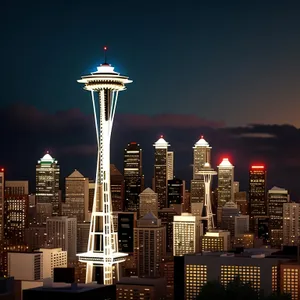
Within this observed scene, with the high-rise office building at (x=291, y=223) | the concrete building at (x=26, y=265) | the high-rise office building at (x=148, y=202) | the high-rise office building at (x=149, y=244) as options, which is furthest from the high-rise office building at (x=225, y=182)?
the concrete building at (x=26, y=265)

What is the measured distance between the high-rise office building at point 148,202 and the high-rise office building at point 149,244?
2.88m

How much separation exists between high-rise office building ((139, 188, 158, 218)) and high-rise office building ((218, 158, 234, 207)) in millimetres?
3518

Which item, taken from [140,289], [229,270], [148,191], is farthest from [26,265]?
[148,191]

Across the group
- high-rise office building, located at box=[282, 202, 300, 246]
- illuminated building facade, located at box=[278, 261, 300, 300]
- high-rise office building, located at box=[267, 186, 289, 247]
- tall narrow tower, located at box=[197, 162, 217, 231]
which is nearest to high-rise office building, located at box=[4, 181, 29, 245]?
tall narrow tower, located at box=[197, 162, 217, 231]

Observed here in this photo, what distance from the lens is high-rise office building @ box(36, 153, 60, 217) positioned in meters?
45.9

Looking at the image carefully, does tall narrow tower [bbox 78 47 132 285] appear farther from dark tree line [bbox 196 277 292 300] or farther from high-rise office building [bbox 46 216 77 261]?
high-rise office building [bbox 46 216 77 261]

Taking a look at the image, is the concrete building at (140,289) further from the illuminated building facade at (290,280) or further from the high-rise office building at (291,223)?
the high-rise office building at (291,223)

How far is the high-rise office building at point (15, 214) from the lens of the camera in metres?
39.1

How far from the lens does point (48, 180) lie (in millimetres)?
46312

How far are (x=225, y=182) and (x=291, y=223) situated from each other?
6.12 m

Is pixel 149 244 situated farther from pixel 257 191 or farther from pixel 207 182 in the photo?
pixel 257 191

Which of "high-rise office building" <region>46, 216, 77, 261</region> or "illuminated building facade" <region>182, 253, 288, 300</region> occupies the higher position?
"high-rise office building" <region>46, 216, 77, 261</region>

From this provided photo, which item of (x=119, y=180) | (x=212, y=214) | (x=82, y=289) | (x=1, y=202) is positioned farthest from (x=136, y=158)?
(x=82, y=289)

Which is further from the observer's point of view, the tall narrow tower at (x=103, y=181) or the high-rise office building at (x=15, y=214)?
the high-rise office building at (x=15, y=214)
